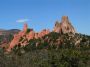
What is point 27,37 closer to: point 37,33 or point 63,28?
point 37,33

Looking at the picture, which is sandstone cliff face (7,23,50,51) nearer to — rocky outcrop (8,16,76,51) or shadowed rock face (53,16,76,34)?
rocky outcrop (8,16,76,51)

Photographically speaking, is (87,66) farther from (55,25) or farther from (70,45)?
(55,25)

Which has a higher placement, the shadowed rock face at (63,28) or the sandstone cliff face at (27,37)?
the shadowed rock face at (63,28)

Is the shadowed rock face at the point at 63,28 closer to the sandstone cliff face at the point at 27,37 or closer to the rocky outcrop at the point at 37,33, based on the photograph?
the rocky outcrop at the point at 37,33

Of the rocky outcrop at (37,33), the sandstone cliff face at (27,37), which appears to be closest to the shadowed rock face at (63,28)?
the rocky outcrop at (37,33)

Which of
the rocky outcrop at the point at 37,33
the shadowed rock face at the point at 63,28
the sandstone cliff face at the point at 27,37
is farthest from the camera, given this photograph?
the shadowed rock face at the point at 63,28

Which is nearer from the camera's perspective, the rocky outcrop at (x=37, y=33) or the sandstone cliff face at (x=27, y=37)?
the sandstone cliff face at (x=27, y=37)

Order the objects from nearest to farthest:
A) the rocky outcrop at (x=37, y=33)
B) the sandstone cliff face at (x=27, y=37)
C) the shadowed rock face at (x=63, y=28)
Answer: the sandstone cliff face at (x=27, y=37) → the rocky outcrop at (x=37, y=33) → the shadowed rock face at (x=63, y=28)

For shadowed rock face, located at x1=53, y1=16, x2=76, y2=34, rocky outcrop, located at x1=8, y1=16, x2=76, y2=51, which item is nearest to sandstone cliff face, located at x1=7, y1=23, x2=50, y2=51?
rocky outcrop, located at x1=8, y1=16, x2=76, y2=51

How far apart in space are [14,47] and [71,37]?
113 ft

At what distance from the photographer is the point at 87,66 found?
8656 centimetres

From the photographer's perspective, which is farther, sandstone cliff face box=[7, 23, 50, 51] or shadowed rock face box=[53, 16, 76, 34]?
shadowed rock face box=[53, 16, 76, 34]

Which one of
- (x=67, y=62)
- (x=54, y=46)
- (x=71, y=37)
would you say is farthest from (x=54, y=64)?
(x=71, y=37)

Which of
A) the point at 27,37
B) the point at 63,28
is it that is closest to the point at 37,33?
the point at 27,37
